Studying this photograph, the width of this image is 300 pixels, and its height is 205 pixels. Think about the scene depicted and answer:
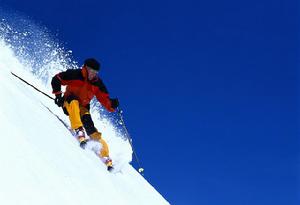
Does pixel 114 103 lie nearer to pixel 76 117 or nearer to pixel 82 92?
pixel 82 92

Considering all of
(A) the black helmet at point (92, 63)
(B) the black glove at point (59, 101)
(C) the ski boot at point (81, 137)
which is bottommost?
(C) the ski boot at point (81, 137)

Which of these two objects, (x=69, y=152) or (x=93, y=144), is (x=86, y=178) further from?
(x=93, y=144)

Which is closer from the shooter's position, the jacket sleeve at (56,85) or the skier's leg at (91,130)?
the skier's leg at (91,130)

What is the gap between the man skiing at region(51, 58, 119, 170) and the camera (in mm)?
8992

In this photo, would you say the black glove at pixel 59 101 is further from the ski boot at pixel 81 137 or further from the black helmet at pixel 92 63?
the ski boot at pixel 81 137

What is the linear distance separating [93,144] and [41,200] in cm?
460

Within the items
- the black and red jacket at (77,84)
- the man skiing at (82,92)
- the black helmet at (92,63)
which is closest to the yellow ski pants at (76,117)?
the man skiing at (82,92)

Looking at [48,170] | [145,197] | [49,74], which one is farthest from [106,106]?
[49,74]

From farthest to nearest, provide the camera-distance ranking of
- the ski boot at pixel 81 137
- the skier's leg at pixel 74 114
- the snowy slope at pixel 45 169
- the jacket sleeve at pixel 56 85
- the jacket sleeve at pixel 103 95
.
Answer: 1. the jacket sleeve at pixel 103 95
2. the jacket sleeve at pixel 56 85
3. the skier's leg at pixel 74 114
4. the ski boot at pixel 81 137
5. the snowy slope at pixel 45 169

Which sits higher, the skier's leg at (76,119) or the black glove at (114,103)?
the black glove at (114,103)

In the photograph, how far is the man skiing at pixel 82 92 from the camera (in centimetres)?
899

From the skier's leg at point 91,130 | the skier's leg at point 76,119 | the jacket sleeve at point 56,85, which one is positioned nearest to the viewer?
the skier's leg at point 76,119

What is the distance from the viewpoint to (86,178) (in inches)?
249

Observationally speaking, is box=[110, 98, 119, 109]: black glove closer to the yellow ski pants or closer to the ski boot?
the yellow ski pants
